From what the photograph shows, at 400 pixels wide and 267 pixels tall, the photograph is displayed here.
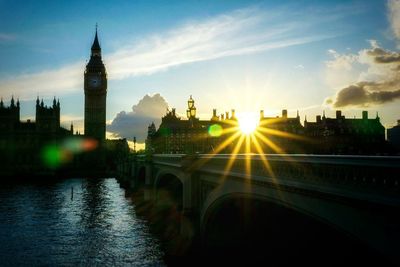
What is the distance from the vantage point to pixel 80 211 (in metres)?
49.9

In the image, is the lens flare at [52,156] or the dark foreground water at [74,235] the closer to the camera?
the dark foreground water at [74,235]

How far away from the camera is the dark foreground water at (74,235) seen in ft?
90.7

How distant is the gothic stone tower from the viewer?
17000 cm

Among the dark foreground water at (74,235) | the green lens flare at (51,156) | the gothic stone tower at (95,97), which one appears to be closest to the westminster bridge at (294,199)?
the dark foreground water at (74,235)

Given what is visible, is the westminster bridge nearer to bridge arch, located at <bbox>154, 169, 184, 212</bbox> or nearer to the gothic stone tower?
bridge arch, located at <bbox>154, 169, 184, 212</bbox>

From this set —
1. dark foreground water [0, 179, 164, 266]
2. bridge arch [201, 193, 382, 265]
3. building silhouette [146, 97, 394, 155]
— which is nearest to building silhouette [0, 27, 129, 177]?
building silhouette [146, 97, 394, 155]

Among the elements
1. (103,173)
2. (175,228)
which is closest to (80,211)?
(175,228)

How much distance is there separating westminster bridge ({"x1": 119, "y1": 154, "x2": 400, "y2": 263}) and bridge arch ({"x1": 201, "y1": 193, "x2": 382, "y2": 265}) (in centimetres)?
6

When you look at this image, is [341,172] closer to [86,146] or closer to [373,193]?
[373,193]

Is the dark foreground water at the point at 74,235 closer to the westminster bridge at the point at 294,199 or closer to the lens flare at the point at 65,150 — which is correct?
the westminster bridge at the point at 294,199

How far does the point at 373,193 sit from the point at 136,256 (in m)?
22.3

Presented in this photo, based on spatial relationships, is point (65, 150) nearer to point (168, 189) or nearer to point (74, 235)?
point (168, 189)

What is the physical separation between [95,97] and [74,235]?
477ft

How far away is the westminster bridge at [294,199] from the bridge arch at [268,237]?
0.20 ft
